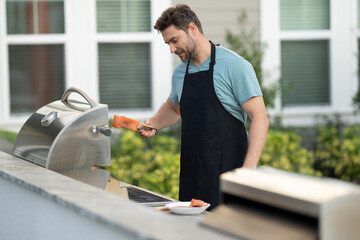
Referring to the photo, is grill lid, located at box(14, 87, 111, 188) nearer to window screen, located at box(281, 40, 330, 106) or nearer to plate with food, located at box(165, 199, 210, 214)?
plate with food, located at box(165, 199, 210, 214)

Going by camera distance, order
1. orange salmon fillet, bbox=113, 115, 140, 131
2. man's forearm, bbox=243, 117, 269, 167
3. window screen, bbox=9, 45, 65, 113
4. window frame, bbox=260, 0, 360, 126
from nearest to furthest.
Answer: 1. man's forearm, bbox=243, 117, 269, 167
2. orange salmon fillet, bbox=113, 115, 140, 131
3. window screen, bbox=9, 45, 65, 113
4. window frame, bbox=260, 0, 360, 126

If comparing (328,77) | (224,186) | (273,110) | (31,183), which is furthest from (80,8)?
(224,186)

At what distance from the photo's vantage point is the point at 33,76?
7445 mm

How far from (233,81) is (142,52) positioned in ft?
14.0

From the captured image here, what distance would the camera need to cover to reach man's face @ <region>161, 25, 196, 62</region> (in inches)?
140

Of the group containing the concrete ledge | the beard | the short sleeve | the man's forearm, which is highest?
the beard

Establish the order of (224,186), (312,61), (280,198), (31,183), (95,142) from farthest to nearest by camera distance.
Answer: (312,61), (95,142), (31,183), (224,186), (280,198)

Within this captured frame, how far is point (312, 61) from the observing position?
26.9 feet

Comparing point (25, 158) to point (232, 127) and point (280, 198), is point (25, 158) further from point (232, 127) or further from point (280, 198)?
point (280, 198)

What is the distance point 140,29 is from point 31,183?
517cm

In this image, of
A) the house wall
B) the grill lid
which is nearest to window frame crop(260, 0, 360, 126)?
the house wall

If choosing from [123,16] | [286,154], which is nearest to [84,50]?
[123,16]

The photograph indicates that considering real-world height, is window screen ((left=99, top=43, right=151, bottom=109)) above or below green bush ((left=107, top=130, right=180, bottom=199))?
above

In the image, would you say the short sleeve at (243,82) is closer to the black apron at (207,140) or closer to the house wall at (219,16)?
the black apron at (207,140)
